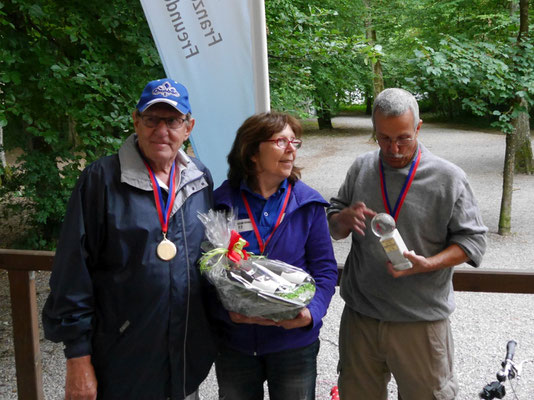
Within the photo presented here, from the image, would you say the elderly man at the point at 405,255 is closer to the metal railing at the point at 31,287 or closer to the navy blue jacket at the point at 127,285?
the metal railing at the point at 31,287

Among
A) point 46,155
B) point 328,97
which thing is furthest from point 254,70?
point 328,97

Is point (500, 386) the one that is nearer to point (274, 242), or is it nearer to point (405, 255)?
point (405, 255)

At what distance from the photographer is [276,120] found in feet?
7.05

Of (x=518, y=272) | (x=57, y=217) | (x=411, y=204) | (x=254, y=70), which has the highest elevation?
(x=254, y=70)

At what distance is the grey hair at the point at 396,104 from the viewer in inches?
79.0

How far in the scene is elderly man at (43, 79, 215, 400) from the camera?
6.18 ft

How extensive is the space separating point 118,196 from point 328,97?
13102mm

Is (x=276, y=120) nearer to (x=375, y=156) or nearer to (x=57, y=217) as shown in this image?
(x=375, y=156)

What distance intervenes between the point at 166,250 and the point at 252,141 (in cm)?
58

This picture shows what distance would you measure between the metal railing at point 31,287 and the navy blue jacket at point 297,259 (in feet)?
1.13

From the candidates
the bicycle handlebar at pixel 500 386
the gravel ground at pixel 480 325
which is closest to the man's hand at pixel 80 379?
the bicycle handlebar at pixel 500 386

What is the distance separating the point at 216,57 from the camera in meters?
3.17

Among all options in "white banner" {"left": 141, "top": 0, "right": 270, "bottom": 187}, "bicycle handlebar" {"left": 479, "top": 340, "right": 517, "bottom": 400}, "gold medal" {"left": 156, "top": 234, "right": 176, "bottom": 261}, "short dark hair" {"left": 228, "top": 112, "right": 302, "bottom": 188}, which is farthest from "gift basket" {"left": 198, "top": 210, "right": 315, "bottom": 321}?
"bicycle handlebar" {"left": 479, "top": 340, "right": 517, "bottom": 400}

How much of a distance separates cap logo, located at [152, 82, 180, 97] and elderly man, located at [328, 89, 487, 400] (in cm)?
79
